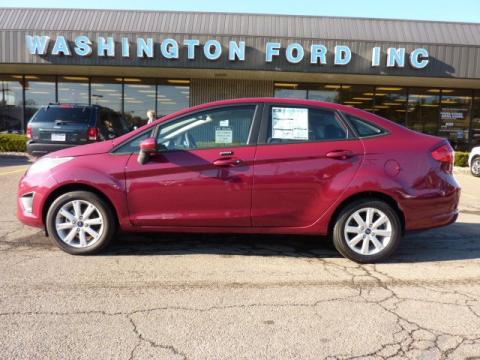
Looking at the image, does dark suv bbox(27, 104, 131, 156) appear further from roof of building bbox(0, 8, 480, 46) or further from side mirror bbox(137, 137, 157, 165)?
roof of building bbox(0, 8, 480, 46)

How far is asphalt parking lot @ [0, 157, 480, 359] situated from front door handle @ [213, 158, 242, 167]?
98 cm

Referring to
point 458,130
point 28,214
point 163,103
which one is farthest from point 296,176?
point 458,130

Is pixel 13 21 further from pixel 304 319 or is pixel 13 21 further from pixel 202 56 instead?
pixel 304 319

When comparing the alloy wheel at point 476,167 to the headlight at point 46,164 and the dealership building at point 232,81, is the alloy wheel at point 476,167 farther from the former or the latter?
the headlight at point 46,164

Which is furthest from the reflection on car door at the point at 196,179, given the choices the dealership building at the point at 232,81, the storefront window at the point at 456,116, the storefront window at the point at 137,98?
the storefront window at the point at 456,116

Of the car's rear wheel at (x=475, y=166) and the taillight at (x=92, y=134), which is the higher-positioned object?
the taillight at (x=92, y=134)

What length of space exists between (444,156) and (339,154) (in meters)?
1.12

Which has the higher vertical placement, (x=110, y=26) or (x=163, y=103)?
(x=110, y=26)

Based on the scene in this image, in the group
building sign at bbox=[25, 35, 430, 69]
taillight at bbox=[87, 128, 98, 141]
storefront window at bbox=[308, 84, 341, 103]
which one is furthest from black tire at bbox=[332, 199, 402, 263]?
storefront window at bbox=[308, 84, 341, 103]

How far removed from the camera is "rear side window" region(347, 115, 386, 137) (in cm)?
461

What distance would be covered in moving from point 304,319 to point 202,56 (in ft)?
40.9

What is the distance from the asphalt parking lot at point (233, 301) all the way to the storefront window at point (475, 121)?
50.9ft

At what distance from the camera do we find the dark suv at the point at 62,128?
9617 mm

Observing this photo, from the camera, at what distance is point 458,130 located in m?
19.0
